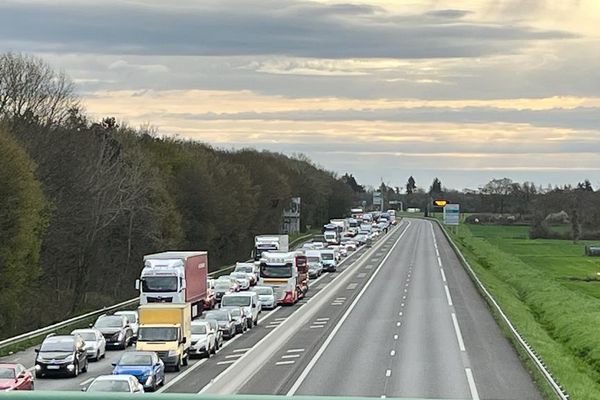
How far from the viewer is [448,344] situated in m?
46.9

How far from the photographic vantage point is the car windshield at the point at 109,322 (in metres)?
47.1

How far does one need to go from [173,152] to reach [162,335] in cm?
6907

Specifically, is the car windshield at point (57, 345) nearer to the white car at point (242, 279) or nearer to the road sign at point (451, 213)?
the white car at point (242, 279)

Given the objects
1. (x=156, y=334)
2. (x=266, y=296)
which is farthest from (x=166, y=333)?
(x=266, y=296)

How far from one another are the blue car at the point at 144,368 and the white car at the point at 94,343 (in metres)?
6.42

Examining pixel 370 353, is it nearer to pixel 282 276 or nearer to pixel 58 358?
pixel 58 358

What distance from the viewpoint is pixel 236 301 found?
5653 cm

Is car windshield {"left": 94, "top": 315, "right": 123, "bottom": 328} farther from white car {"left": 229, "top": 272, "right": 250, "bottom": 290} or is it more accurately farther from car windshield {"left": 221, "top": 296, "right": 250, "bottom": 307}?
white car {"left": 229, "top": 272, "right": 250, "bottom": 290}

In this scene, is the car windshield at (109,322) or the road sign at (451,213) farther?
the road sign at (451,213)

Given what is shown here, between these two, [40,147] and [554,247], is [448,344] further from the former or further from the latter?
[554,247]

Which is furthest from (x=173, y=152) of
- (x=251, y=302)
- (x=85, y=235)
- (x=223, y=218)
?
(x=251, y=302)

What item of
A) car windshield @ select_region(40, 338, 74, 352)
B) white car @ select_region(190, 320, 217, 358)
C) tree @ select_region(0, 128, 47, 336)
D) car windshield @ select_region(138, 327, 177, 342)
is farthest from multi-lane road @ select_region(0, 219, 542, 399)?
tree @ select_region(0, 128, 47, 336)

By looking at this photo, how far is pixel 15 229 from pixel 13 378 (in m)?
24.5

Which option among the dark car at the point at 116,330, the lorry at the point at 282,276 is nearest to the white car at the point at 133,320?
the dark car at the point at 116,330
